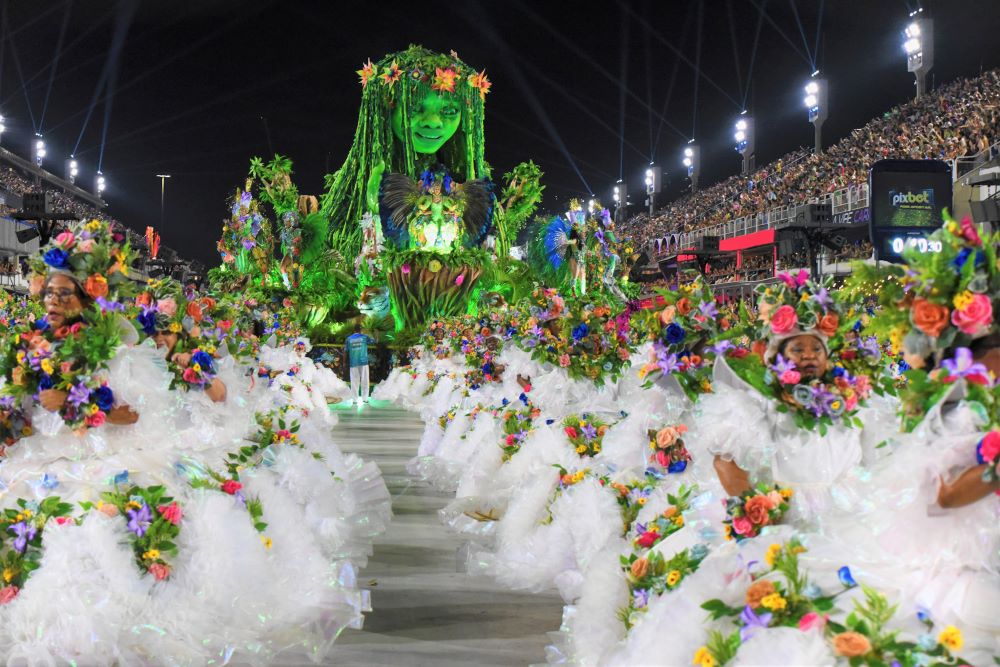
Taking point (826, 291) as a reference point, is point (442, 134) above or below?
Result: above

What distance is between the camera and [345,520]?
7.47 meters

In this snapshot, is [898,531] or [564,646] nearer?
[898,531]

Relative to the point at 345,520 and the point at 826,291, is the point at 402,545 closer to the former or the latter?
the point at 345,520

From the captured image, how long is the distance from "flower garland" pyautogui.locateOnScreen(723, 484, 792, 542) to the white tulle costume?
222 cm

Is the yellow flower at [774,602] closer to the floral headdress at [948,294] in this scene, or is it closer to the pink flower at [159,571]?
the floral headdress at [948,294]

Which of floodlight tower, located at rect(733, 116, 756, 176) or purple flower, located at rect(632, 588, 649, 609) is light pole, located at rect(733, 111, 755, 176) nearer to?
floodlight tower, located at rect(733, 116, 756, 176)

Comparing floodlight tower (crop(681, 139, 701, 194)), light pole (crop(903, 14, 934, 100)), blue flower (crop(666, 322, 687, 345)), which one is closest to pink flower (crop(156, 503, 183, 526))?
blue flower (crop(666, 322, 687, 345))

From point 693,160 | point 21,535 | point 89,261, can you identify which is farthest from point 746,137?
point 21,535

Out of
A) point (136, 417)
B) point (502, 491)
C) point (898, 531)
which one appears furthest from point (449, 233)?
point (898, 531)

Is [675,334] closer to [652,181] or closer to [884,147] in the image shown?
[884,147]

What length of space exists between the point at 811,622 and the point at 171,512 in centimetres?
284

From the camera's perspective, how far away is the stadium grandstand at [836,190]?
21.3 meters

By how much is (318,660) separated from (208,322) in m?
2.43

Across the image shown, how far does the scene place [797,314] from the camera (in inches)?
158
